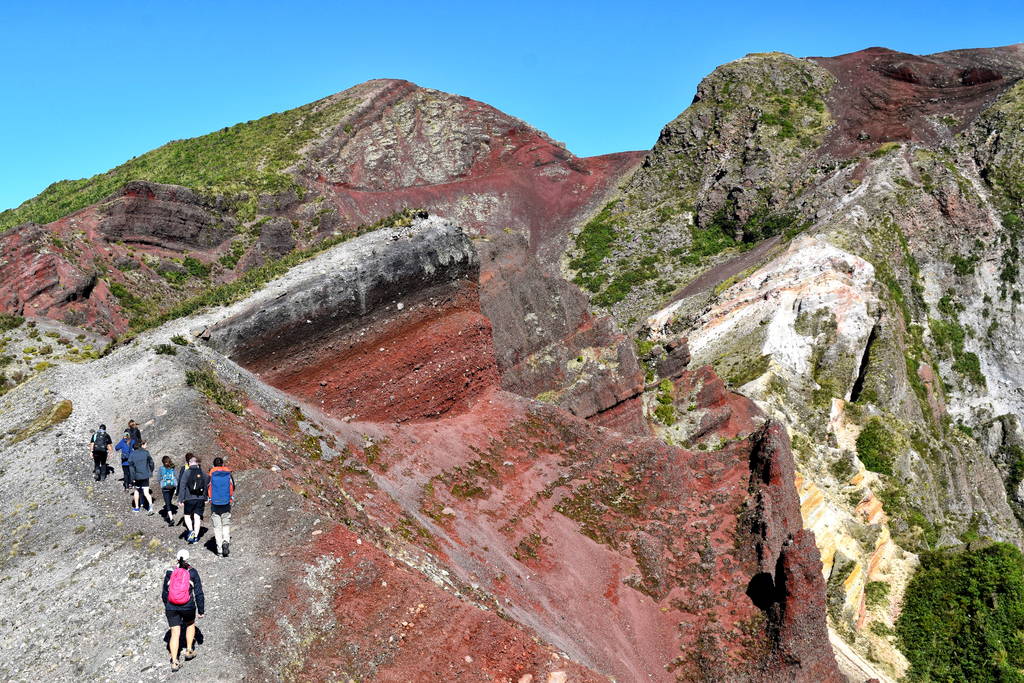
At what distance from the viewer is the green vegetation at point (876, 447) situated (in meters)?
31.4

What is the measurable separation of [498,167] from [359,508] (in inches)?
2761

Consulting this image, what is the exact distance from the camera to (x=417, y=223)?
26812 mm

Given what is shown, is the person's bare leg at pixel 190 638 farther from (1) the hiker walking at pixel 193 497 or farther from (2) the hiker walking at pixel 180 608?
(1) the hiker walking at pixel 193 497

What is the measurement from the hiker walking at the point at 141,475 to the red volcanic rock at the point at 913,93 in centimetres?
6138

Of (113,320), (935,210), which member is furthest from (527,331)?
(935,210)

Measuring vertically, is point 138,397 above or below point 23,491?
above

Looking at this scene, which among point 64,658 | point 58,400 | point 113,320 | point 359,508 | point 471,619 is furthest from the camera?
point 113,320

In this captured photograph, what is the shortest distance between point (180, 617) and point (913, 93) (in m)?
73.3

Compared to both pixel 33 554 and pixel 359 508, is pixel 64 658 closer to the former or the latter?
pixel 33 554

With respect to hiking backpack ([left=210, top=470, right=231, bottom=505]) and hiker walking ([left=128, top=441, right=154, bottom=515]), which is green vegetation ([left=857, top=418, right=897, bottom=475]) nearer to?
hiking backpack ([left=210, top=470, right=231, bottom=505])

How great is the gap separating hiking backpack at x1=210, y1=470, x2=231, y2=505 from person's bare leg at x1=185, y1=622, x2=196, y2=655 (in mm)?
2317

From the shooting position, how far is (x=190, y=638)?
37.2 ft

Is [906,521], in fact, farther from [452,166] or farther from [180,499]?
[452,166]

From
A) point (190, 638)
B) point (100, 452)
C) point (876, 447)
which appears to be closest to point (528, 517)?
point (100, 452)
